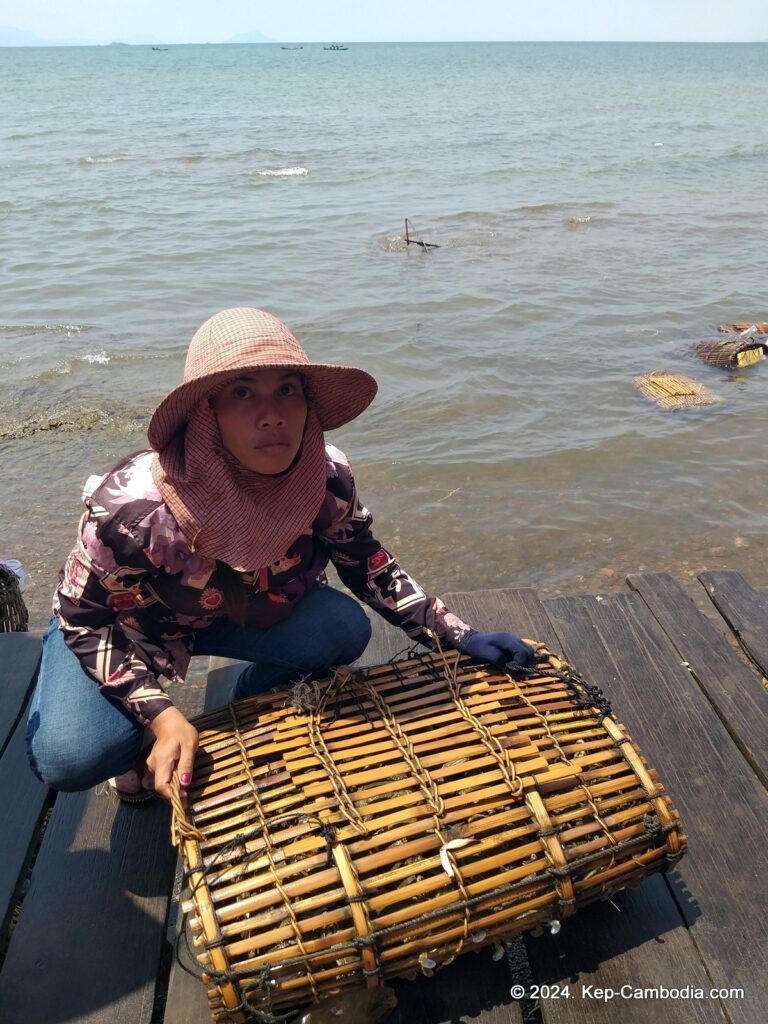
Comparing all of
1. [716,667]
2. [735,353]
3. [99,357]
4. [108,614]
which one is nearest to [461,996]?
[108,614]

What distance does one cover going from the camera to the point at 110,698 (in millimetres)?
1990

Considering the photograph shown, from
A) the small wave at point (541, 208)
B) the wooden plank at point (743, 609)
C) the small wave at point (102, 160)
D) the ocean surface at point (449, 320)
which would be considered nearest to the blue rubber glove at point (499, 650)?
the wooden plank at point (743, 609)

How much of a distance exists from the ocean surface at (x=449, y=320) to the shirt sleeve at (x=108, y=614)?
7.41 ft

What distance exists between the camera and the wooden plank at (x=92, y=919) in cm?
170

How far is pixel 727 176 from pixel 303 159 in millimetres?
11014

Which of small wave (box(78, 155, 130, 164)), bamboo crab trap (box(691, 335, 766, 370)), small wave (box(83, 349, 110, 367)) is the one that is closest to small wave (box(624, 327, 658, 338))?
bamboo crab trap (box(691, 335, 766, 370))

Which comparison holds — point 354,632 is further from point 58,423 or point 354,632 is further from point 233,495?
point 58,423

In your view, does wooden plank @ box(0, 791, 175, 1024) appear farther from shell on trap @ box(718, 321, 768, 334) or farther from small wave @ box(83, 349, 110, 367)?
shell on trap @ box(718, 321, 768, 334)

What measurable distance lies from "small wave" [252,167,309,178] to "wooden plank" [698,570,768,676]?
58.7ft

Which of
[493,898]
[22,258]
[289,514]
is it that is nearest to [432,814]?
[493,898]

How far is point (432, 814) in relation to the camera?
1640 mm

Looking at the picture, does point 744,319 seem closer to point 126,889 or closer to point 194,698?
point 194,698

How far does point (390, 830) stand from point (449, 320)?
782 cm

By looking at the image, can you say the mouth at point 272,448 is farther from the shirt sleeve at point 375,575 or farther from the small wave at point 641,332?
the small wave at point 641,332
